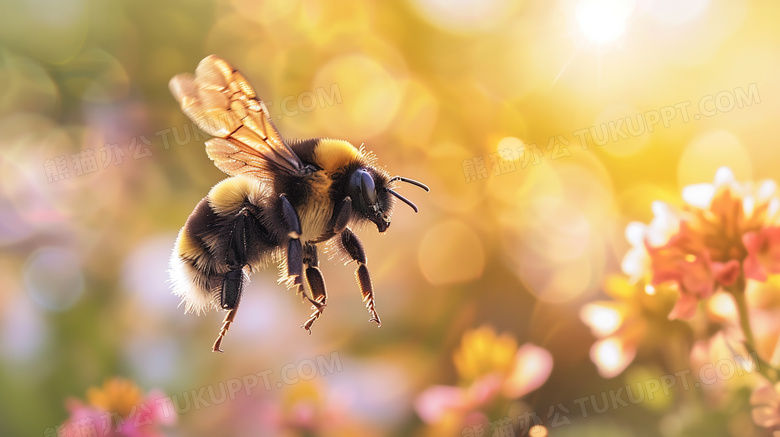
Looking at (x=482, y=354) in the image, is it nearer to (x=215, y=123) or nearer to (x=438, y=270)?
(x=438, y=270)

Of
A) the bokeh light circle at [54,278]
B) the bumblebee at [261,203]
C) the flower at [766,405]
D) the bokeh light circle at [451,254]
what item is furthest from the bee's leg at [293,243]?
the bokeh light circle at [54,278]

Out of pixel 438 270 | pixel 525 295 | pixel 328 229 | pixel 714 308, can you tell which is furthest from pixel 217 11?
pixel 714 308

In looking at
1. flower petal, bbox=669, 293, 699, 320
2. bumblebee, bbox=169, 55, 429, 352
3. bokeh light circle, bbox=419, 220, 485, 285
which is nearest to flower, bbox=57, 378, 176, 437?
bumblebee, bbox=169, 55, 429, 352

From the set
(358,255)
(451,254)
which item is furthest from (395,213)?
(358,255)

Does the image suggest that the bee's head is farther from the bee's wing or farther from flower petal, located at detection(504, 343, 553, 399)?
flower petal, located at detection(504, 343, 553, 399)

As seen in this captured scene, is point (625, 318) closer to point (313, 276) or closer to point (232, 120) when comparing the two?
point (313, 276)

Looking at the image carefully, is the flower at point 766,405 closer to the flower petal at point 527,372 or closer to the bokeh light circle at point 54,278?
the flower petal at point 527,372
